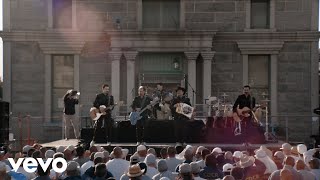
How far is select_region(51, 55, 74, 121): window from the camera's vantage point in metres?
26.0

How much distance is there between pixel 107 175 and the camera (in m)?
8.84

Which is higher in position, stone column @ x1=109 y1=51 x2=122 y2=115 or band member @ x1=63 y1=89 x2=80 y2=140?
stone column @ x1=109 y1=51 x2=122 y2=115

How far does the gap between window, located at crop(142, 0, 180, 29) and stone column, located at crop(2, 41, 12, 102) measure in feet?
19.2

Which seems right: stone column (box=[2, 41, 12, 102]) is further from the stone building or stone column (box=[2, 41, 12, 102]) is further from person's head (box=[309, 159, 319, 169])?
person's head (box=[309, 159, 319, 169])

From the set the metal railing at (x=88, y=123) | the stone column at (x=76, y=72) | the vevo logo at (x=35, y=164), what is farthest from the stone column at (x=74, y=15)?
the vevo logo at (x=35, y=164)

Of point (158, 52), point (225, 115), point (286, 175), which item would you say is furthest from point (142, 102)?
point (286, 175)

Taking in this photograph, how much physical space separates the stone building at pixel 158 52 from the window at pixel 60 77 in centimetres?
4

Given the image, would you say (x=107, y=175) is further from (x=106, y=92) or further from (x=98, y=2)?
(x=98, y=2)

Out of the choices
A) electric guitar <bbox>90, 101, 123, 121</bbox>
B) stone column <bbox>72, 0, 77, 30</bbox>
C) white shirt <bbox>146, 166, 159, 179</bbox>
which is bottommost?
white shirt <bbox>146, 166, 159, 179</bbox>

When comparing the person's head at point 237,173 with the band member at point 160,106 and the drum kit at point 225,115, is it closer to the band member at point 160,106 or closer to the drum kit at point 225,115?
the band member at point 160,106

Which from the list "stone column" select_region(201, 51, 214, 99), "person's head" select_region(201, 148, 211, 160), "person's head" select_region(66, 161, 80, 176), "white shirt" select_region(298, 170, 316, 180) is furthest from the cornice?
"person's head" select_region(66, 161, 80, 176)

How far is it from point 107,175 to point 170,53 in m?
17.2

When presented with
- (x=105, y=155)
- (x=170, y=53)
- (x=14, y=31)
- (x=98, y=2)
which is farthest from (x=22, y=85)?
(x=105, y=155)

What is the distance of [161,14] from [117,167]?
16.4 meters
